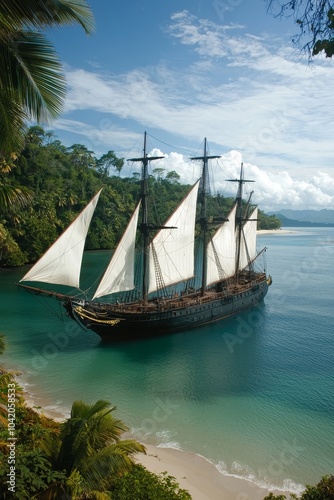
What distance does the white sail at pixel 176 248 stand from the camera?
3269cm

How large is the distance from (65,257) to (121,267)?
213 inches

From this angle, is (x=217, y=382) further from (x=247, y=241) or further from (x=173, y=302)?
(x=247, y=241)

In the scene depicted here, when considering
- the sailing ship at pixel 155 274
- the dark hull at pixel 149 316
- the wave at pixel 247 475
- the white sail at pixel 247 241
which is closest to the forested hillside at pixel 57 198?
the white sail at pixel 247 241

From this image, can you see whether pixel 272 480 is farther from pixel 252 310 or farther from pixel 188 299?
pixel 252 310

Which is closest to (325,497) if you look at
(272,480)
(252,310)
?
(272,480)

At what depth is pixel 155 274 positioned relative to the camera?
108ft

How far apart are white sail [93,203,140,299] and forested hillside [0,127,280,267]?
22.7m

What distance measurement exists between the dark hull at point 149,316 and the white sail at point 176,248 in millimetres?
2687

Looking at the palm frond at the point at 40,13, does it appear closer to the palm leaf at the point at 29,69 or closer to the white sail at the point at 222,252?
the palm leaf at the point at 29,69

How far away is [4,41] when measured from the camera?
5.34m

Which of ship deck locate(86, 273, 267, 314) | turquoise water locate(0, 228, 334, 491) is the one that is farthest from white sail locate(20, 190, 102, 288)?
turquoise water locate(0, 228, 334, 491)

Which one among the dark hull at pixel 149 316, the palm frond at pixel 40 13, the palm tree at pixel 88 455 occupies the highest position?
the palm frond at pixel 40 13

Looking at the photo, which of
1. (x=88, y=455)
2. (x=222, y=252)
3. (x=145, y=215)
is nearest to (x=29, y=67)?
(x=88, y=455)

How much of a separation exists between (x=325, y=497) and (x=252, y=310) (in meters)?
31.9
